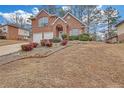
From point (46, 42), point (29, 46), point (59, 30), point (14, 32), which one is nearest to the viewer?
point (14, 32)

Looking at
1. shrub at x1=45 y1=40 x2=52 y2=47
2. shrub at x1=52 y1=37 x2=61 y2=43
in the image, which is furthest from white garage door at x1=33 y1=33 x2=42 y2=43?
shrub at x1=52 y1=37 x2=61 y2=43

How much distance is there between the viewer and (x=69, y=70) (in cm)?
645

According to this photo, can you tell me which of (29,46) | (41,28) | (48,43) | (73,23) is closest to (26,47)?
(29,46)

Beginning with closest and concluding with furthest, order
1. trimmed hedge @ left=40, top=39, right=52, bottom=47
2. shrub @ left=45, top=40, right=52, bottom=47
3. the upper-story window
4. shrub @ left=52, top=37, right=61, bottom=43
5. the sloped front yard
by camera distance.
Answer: the sloped front yard
the upper-story window
trimmed hedge @ left=40, top=39, right=52, bottom=47
shrub @ left=45, top=40, right=52, bottom=47
shrub @ left=52, top=37, right=61, bottom=43

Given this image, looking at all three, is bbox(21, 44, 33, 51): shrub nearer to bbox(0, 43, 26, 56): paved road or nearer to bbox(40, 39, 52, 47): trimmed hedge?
bbox(0, 43, 26, 56): paved road

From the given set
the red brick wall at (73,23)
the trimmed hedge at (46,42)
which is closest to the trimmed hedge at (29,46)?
the trimmed hedge at (46,42)

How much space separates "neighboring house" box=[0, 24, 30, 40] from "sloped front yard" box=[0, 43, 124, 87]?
2.93ft

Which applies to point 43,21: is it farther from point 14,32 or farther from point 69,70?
point 69,70

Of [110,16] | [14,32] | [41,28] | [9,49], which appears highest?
[110,16]

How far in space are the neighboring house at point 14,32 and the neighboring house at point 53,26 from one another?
0.33 meters

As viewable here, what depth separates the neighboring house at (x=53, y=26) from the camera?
8250mm

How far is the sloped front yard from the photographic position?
5715 mm

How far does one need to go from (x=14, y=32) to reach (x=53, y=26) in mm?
1252

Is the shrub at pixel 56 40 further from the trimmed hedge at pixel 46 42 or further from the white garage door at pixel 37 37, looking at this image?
the white garage door at pixel 37 37
